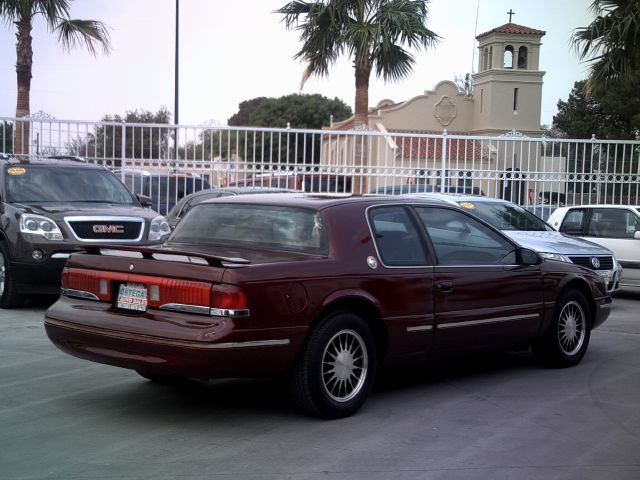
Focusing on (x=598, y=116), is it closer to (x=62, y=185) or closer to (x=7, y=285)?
(x=62, y=185)

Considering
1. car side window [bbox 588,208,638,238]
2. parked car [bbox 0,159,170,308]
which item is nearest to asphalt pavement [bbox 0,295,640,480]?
parked car [bbox 0,159,170,308]

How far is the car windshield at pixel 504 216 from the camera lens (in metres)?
11.9

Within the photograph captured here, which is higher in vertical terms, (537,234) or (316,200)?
(316,200)

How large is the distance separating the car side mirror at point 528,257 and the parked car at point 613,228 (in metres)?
6.40

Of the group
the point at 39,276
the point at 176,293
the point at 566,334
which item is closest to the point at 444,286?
the point at 566,334

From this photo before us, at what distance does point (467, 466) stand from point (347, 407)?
1168 millimetres

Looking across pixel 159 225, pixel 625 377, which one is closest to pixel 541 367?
pixel 625 377

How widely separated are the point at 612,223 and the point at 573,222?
2.08 feet

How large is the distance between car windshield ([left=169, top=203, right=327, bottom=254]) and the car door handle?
106 cm

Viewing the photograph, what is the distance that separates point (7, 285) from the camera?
10.7 m

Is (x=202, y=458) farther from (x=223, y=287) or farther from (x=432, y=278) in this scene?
(x=432, y=278)

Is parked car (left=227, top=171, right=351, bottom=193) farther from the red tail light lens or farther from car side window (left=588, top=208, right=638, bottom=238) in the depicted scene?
the red tail light lens

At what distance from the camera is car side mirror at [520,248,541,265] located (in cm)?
743

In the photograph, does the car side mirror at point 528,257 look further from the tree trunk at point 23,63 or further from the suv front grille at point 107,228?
the tree trunk at point 23,63
